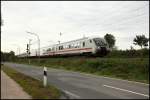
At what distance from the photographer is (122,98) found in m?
11.5

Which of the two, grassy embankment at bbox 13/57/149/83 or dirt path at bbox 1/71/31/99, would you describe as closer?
dirt path at bbox 1/71/31/99

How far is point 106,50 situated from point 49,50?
86.4 ft

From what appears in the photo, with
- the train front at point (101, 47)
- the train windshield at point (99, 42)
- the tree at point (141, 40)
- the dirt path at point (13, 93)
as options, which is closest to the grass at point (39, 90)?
the dirt path at point (13, 93)

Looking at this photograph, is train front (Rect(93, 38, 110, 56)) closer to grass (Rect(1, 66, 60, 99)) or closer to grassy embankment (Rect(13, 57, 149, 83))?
grassy embankment (Rect(13, 57, 149, 83))

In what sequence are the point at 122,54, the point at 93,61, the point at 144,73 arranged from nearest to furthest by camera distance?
the point at 144,73 → the point at 93,61 → the point at 122,54

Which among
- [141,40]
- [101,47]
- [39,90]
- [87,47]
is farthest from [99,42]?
[141,40]

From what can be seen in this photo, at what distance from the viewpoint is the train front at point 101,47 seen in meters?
40.1

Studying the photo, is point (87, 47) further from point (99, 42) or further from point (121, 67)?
point (121, 67)

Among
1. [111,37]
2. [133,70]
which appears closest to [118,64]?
[133,70]

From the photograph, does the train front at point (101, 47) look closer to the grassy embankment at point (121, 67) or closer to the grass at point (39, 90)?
the grassy embankment at point (121, 67)

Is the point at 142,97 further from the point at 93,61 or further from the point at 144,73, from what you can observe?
the point at 93,61

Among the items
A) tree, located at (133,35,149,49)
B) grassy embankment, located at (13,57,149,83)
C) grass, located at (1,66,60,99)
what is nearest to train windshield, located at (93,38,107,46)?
grassy embankment, located at (13,57,149,83)

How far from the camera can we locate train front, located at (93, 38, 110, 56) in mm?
40103

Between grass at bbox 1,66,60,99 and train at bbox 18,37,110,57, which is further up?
train at bbox 18,37,110,57
